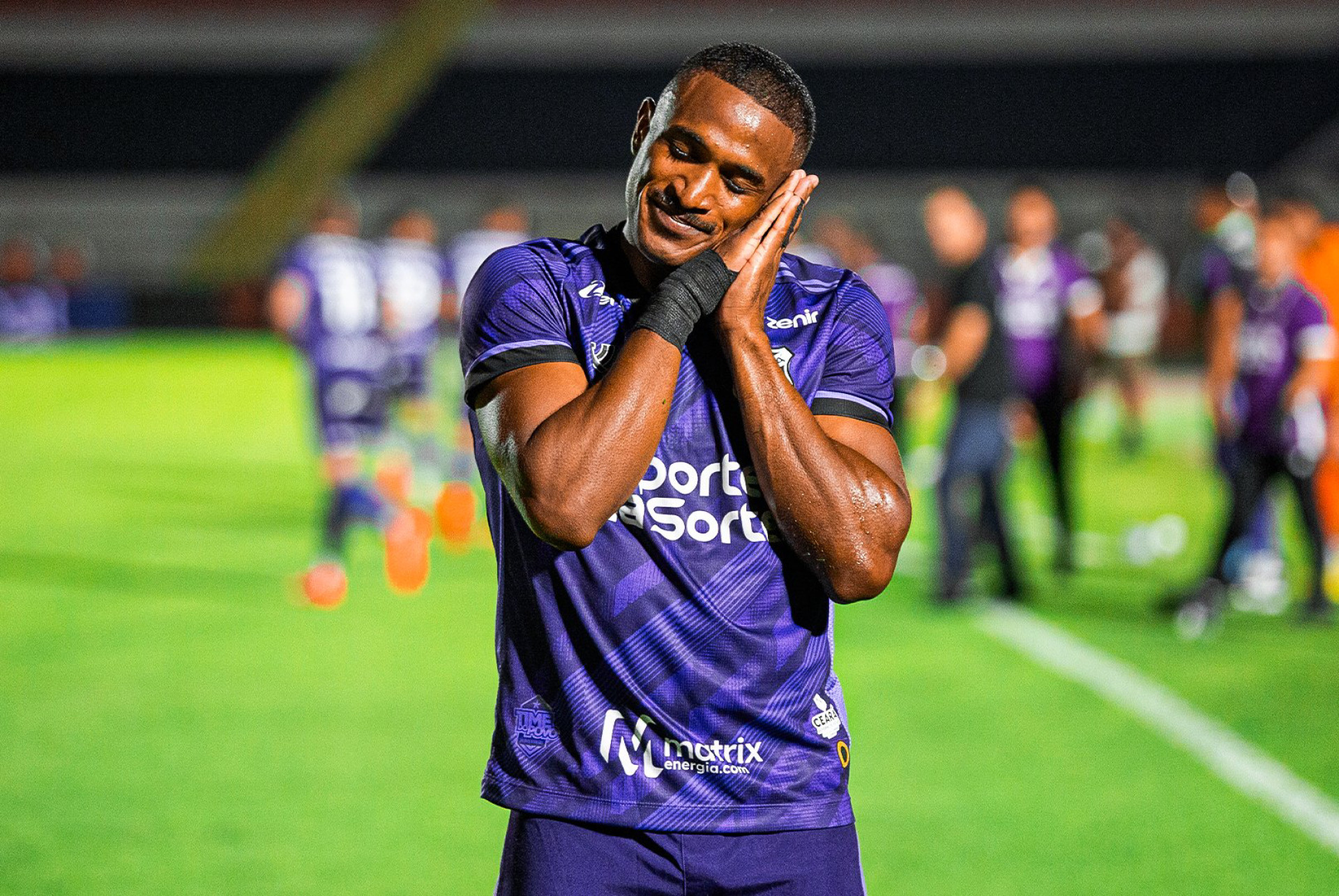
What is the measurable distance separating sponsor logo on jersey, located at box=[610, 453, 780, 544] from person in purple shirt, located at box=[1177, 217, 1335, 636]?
6397 mm

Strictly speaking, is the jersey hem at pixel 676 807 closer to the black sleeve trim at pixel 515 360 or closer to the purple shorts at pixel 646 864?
the purple shorts at pixel 646 864

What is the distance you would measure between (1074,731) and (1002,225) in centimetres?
2805

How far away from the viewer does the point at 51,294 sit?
3494cm

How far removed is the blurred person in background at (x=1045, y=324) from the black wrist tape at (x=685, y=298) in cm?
730

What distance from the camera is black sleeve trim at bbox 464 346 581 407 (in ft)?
7.29

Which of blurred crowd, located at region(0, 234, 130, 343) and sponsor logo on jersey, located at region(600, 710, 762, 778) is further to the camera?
blurred crowd, located at region(0, 234, 130, 343)

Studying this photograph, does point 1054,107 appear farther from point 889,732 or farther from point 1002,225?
point 889,732

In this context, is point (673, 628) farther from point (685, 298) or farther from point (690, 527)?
A: point (685, 298)

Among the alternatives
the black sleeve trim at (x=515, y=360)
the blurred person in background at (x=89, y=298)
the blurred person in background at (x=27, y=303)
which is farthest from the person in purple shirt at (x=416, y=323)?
the blurred person in background at (x=89, y=298)

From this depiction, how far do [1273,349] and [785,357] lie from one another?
6.45 meters

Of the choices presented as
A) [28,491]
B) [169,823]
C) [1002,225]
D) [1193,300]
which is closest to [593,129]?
[1002,225]

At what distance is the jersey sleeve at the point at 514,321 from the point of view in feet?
7.32

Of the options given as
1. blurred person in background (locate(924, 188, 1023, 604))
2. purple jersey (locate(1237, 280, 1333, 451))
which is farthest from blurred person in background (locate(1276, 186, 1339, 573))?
blurred person in background (locate(924, 188, 1023, 604))

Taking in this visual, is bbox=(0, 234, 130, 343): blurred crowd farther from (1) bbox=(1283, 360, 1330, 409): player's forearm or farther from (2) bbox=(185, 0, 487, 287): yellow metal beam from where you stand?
(1) bbox=(1283, 360, 1330, 409): player's forearm
